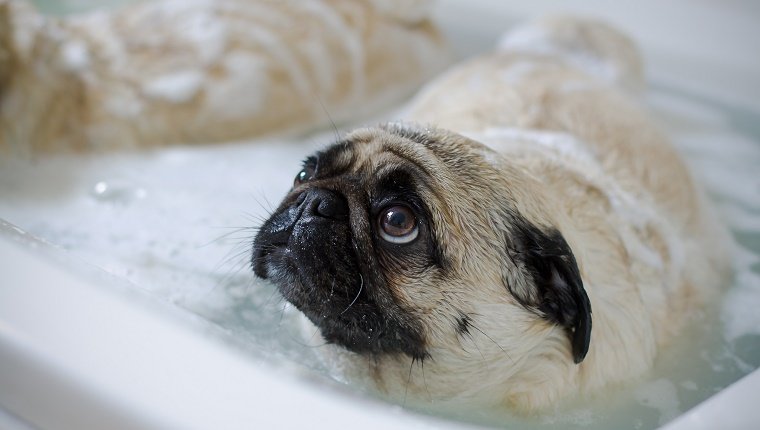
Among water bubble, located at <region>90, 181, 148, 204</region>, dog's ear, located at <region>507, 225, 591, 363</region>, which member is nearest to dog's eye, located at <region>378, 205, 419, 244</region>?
dog's ear, located at <region>507, 225, 591, 363</region>

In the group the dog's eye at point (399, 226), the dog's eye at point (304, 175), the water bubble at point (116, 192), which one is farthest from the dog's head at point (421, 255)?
the water bubble at point (116, 192)

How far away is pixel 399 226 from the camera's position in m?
1.71

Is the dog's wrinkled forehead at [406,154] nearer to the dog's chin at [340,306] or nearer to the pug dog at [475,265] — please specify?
the pug dog at [475,265]

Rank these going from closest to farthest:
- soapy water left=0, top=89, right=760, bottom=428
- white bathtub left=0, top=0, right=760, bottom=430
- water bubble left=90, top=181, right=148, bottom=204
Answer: white bathtub left=0, top=0, right=760, bottom=430
soapy water left=0, top=89, right=760, bottom=428
water bubble left=90, top=181, right=148, bottom=204

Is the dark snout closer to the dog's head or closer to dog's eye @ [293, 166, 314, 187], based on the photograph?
the dog's head

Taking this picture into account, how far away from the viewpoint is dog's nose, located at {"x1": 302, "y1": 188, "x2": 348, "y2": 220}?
1.72 m

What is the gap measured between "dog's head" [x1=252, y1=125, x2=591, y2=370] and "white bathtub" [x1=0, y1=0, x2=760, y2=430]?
1.13 feet

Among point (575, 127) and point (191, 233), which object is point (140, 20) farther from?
point (575, 127)

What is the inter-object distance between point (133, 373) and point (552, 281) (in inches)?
36.7

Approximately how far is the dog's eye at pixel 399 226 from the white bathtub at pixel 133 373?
0.43 m

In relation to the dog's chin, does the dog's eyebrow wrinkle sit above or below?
above

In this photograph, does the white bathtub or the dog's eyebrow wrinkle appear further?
the dog's eyebrow wrinkle

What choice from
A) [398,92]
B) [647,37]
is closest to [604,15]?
[647,37]

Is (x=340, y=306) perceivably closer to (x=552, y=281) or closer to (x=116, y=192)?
(x=552, y=281)
